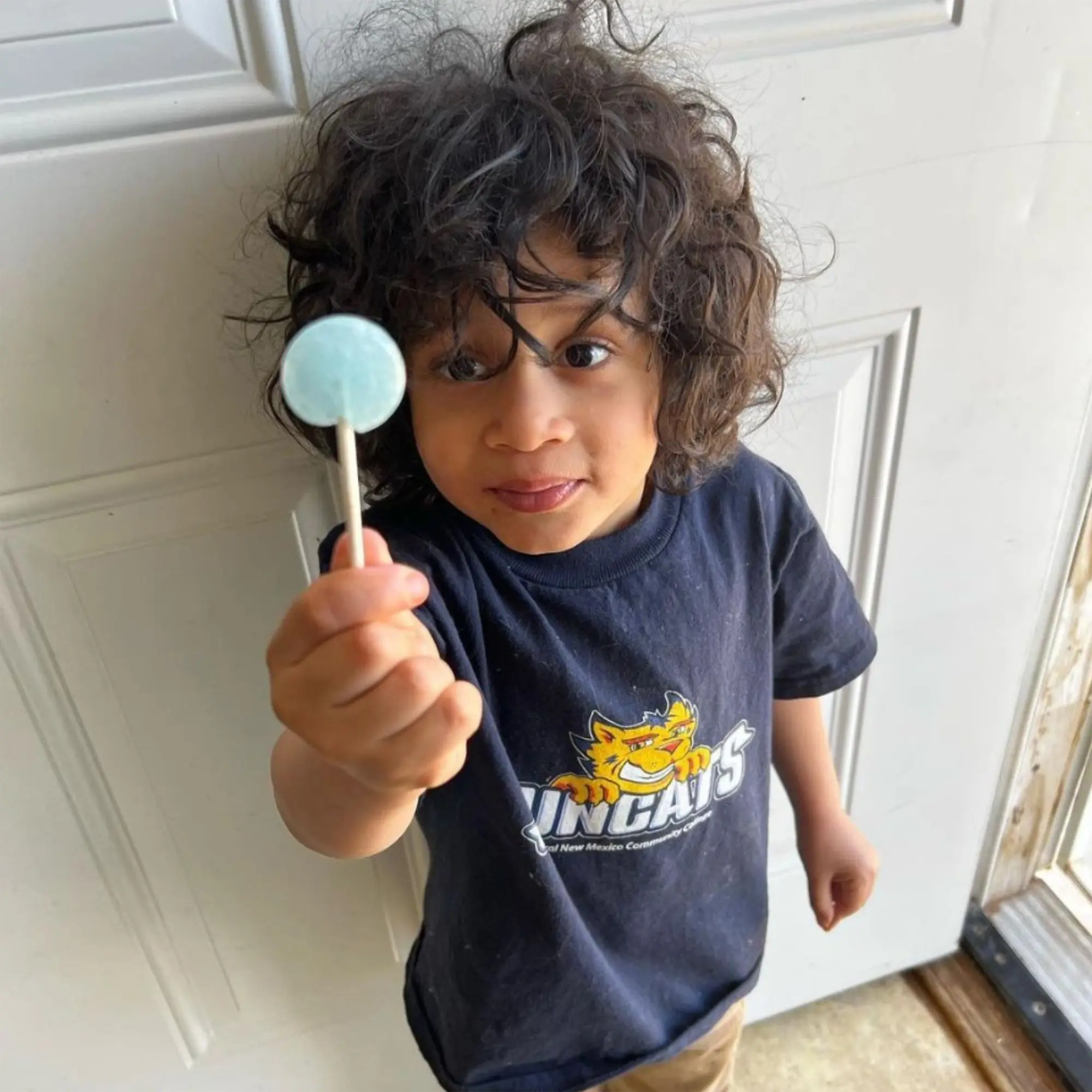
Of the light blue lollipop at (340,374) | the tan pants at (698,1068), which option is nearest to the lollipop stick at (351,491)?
the light blue lollipop at (340,374)

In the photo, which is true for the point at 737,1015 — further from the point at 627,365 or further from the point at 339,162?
the point at 339,162

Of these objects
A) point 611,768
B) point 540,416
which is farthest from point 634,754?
point 540,416

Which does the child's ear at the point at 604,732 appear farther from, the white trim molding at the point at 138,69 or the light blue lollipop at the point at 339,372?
the white trim molding at the point at 138,69

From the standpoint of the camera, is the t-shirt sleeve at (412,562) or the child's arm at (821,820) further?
the child's arm at (821,820)

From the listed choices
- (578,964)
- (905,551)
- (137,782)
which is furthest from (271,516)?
(905,551)

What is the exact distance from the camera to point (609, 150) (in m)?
0.54

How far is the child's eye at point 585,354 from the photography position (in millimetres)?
542

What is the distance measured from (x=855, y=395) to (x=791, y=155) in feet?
0.66

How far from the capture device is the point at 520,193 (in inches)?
20.6

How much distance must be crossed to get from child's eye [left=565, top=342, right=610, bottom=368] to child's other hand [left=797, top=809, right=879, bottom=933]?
18.5 inches

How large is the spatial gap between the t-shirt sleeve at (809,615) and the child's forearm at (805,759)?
46 mm

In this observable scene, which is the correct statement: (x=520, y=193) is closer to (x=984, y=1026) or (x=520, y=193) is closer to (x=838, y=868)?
(x=838, y=868)

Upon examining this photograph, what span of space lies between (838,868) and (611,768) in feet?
0.97

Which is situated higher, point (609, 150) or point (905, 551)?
point (609, 150)
